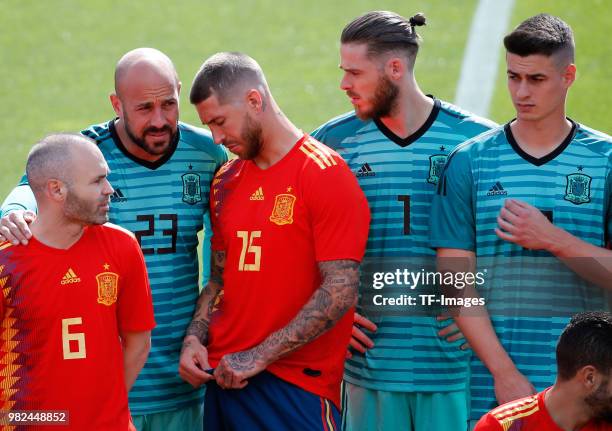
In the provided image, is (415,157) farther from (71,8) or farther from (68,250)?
(71,8)

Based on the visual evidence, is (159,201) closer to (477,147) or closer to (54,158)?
(54,158)

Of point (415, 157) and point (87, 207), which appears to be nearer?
point (87, 207)

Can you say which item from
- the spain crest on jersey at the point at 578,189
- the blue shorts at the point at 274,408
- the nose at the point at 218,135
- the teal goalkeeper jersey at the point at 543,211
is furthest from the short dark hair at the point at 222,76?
the spain crest on jersey at the point at 578,189

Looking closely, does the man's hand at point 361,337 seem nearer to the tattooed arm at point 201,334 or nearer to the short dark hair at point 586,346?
the tattooed arm at point 201,334

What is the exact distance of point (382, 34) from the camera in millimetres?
5301

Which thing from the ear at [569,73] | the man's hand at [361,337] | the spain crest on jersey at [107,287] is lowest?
the man's hand at [361,337]

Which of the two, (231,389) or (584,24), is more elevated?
(584,24)

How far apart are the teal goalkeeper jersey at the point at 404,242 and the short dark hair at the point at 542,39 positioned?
518 mm

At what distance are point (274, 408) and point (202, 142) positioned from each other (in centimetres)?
127

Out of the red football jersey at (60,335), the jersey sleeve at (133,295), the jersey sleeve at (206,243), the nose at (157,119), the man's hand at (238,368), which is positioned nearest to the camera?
the red football jersey at (60,335)

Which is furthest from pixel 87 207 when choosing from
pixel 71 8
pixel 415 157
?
pixel 71 8

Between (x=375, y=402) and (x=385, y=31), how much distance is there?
1.60 m

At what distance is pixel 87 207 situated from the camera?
178 inches

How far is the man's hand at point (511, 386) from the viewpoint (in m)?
4.73
